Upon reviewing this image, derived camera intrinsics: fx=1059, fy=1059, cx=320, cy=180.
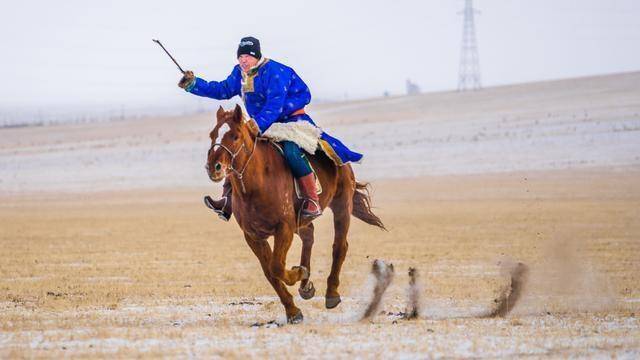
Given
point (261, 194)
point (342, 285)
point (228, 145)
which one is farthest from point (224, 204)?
point (342, 285)

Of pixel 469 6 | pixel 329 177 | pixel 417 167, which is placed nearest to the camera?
pixel 329 177

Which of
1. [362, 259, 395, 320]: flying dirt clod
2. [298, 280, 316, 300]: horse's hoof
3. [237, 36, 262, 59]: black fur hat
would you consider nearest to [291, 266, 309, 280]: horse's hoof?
[298, 280, 316, 300]: horse's hoof

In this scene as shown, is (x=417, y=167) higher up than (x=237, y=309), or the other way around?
(x=237, y=309)

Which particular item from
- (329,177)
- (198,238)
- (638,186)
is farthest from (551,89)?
(329,177)

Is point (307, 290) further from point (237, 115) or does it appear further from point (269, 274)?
point (237, 115)

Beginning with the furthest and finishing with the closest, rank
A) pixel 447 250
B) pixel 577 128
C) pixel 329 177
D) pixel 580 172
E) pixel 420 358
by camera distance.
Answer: pixel 577 128 → pixel 580 172 → pixel 447 250 → pixel 329 177 → pixel 420 358

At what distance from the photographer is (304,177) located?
1071 centimetres

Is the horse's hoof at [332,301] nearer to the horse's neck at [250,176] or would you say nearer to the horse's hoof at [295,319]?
the horse's hoof at [295,319]

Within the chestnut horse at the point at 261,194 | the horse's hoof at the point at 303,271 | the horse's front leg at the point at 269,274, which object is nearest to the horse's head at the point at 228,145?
the chestnut horse at the point at 261,194

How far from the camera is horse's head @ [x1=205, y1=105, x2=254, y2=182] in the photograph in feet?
31.1

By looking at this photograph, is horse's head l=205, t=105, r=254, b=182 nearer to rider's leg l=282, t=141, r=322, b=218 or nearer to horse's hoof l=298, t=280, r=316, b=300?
rider's leg l=282, t=141, r=322, b=218

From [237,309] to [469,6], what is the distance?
229 ft

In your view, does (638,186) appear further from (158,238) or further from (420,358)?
(420,358)

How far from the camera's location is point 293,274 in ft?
34.4
